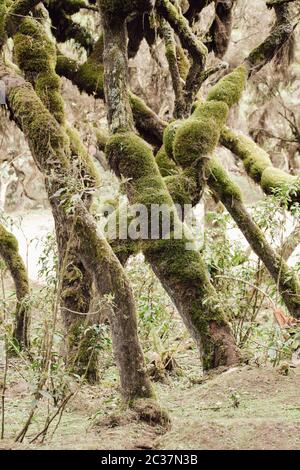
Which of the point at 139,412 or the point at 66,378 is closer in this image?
the point at 66,378

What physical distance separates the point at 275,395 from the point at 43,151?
2.82 meters

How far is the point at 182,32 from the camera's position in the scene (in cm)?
661

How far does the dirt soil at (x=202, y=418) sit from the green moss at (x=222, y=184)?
2.24m

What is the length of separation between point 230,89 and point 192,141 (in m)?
1.01

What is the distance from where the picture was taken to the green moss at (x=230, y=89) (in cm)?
686

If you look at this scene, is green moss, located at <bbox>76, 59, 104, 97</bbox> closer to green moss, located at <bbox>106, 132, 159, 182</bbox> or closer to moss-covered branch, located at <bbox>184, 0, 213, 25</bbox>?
moss-covered branch, located at <bbox>184, 0, 213, 25</bbox>

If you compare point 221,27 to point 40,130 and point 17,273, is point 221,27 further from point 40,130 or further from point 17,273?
point 17,273

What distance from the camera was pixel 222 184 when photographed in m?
7.17

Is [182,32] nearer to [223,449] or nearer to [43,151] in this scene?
[43,151]

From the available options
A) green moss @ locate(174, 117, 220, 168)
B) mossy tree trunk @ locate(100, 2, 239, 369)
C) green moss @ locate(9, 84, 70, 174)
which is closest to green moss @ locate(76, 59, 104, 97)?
mossy tree trunk @ locate(100, 2, 239, 369)

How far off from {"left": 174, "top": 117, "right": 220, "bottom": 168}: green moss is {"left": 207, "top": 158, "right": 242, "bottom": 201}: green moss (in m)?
0.74

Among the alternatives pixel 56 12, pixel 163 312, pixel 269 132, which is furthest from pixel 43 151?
pixel 269 132

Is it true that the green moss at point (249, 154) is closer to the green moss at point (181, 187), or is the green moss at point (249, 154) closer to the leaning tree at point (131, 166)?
the leaning tree at point (131, 166)

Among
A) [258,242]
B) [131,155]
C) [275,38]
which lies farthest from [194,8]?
[258,242]
